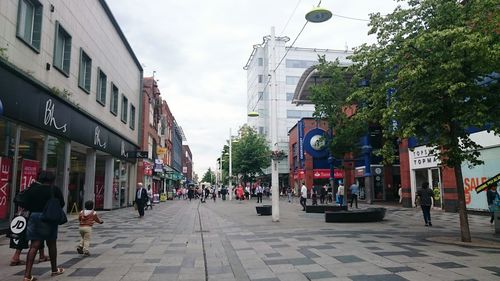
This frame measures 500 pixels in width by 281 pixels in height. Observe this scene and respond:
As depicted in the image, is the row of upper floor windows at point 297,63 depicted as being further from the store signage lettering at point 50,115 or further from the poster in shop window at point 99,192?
the store signage lettering at point 50,115

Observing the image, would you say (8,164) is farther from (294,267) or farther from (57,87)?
(294,267)

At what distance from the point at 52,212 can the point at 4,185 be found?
20.2ft

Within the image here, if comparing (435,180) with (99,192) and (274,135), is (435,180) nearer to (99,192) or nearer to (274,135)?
(274,135)

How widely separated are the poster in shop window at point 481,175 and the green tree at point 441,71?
972cm

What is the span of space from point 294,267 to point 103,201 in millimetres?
19739

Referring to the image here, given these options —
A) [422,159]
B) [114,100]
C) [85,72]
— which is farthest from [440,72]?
[114,100]

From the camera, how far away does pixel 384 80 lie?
1265 centimetres

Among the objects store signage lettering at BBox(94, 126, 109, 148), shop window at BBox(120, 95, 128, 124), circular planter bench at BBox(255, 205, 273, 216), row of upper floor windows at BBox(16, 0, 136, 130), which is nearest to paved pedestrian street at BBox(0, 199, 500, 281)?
row of upper floor windows at BBox(16, 0, 136, 130)

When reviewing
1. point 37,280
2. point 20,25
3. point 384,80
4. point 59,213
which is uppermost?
point 20,25

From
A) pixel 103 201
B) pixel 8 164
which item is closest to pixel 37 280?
pixel 8 164

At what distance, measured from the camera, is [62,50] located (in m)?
16.9

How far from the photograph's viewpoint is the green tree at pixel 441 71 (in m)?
9.73

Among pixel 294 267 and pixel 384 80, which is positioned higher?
pixel 384 80

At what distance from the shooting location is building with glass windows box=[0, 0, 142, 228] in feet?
39.6
